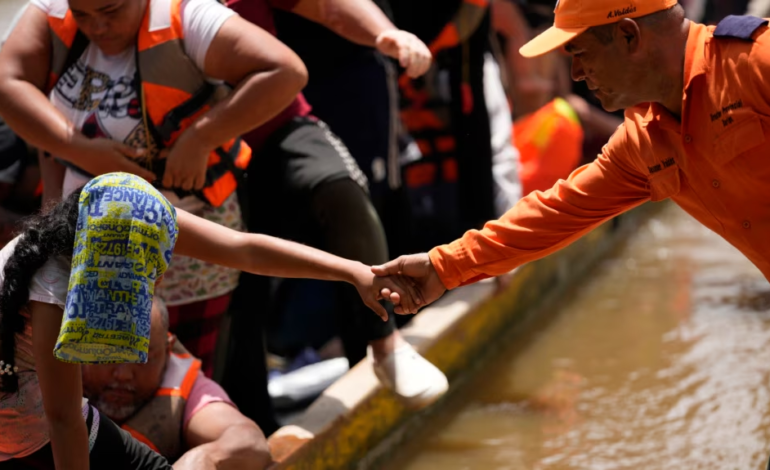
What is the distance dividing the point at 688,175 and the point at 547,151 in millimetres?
3539

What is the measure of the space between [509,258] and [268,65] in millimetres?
877

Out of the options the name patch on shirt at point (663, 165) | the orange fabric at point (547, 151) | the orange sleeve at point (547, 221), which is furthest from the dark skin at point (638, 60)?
the orange fabric at point (547, 151)

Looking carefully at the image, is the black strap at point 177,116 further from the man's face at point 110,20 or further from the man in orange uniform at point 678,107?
the man in orange uniform at point 678,107

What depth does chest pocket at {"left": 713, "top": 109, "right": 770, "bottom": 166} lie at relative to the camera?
2.79 m

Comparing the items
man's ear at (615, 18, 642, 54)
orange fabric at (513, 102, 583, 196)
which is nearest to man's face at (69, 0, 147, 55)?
man's ear at (615, 18, 642, 54)

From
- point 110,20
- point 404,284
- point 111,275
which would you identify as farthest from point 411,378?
point 111,275

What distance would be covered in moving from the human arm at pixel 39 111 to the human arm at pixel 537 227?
32.5 inches

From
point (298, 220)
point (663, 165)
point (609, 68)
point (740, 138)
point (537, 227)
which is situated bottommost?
point (298, 220)

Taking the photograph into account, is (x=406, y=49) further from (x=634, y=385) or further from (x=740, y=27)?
(x=634, y=385)

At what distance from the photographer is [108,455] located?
9.87ft

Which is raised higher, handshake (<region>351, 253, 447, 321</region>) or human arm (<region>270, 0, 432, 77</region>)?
human arm (<region>270, 0, 432, 77</region>)

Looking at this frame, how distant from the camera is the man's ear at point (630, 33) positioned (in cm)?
293

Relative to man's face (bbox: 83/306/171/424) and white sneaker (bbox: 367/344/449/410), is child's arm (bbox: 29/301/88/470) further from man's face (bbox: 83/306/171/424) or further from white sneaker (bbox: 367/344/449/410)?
white sneaker (bbox: 367/344/449/410)

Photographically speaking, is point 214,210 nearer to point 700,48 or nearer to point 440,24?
point 700,48
